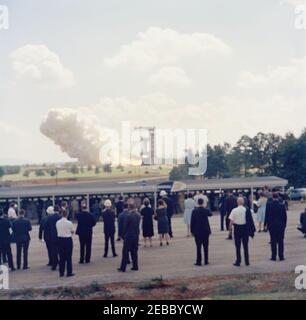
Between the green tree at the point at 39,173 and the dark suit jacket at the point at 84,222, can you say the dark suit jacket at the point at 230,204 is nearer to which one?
the dark suit jacket at the point at 84,222

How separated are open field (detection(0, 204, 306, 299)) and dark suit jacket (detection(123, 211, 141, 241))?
75 centimetres

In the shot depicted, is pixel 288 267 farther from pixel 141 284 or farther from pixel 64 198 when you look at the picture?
pixel 64 198

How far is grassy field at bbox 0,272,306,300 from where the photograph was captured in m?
8.30

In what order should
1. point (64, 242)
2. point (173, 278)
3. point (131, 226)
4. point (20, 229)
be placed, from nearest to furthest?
point (173, 278), point (64, 242), point (131, 226), point (20, 229)

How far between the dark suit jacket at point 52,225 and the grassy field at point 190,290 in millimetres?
1855

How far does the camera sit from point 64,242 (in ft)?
32.9

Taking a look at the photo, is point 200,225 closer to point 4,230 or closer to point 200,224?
point 200,224

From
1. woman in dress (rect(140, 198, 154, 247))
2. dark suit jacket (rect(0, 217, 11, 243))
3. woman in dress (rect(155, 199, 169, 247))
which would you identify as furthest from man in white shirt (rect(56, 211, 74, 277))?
woman in dress (rect(155, 199, 169, 247))

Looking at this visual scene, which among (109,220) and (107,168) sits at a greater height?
(107,168)

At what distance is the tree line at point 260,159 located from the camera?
29.3 m

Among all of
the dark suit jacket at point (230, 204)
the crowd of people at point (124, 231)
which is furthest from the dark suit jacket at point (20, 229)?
the dark suit jacket at point (230, 204)

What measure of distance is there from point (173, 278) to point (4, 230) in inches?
159

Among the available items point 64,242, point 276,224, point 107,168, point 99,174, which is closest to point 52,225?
point 64,242
